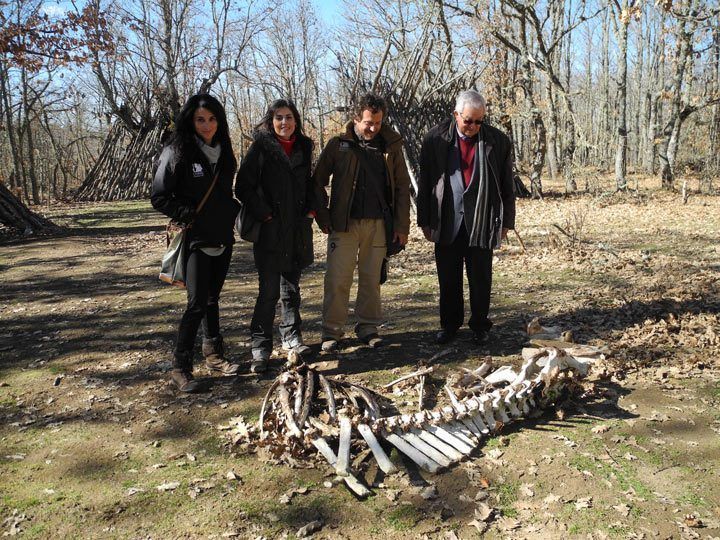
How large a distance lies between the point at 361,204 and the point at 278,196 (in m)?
0.62

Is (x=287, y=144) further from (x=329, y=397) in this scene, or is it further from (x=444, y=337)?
(x=444, y=337)

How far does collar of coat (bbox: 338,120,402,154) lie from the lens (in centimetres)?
414

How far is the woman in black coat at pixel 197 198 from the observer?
137 inches

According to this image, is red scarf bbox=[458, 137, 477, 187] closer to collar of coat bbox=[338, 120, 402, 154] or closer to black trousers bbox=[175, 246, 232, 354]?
collar of coat bbox=[338, 120, 402, 154]

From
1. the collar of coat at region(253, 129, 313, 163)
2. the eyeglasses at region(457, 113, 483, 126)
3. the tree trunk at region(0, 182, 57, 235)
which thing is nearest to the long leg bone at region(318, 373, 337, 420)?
the collar of coat at region(253, 129, 313, 163)

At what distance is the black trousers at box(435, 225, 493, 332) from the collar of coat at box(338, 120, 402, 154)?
77 centimetres

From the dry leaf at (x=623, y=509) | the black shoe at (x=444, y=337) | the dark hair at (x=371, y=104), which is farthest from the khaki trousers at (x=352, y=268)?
the dry leaf at (x=623, y=509)

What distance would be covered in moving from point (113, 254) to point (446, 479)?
744 cm

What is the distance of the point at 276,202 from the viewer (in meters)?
3.88

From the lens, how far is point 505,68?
15.8 metres

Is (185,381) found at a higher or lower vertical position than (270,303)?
lower

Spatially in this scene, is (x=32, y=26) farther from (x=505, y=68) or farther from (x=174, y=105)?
(x=505, y=68)

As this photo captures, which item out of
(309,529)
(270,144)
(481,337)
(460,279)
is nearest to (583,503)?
(309,529)

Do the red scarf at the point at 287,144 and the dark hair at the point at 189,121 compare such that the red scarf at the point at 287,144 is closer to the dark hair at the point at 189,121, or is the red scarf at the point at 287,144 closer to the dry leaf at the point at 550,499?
the dark hair at the point at 189,121
